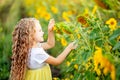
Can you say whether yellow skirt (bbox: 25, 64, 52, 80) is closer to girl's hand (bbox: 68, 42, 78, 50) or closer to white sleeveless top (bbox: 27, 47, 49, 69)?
white sleeveless top (bbox: 27, 47, 49, 69)

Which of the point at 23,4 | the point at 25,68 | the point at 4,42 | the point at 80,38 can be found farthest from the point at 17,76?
the point at 23,4

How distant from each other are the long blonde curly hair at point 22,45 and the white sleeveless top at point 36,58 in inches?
1.6

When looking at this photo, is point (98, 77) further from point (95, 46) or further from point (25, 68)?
point (25, 68)

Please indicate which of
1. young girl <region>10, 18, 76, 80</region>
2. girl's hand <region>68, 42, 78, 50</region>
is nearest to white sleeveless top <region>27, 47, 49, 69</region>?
young girl <region>10, 18, 76, 80</region>

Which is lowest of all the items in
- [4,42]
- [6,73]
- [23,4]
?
[6,73]

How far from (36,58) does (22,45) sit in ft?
0.62

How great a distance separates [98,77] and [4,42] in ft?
7.97

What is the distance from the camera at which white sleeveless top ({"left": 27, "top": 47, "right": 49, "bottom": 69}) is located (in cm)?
362

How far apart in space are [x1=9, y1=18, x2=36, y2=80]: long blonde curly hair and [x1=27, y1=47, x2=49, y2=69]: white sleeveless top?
41mm

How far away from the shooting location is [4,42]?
559 centimetres

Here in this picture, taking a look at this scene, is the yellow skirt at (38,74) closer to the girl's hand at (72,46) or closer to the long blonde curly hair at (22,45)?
the long blonde curly hair at (22,45)

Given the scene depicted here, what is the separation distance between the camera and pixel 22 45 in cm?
373

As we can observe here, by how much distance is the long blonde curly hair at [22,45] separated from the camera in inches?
145

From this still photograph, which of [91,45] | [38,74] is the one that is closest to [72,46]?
[91,45]
